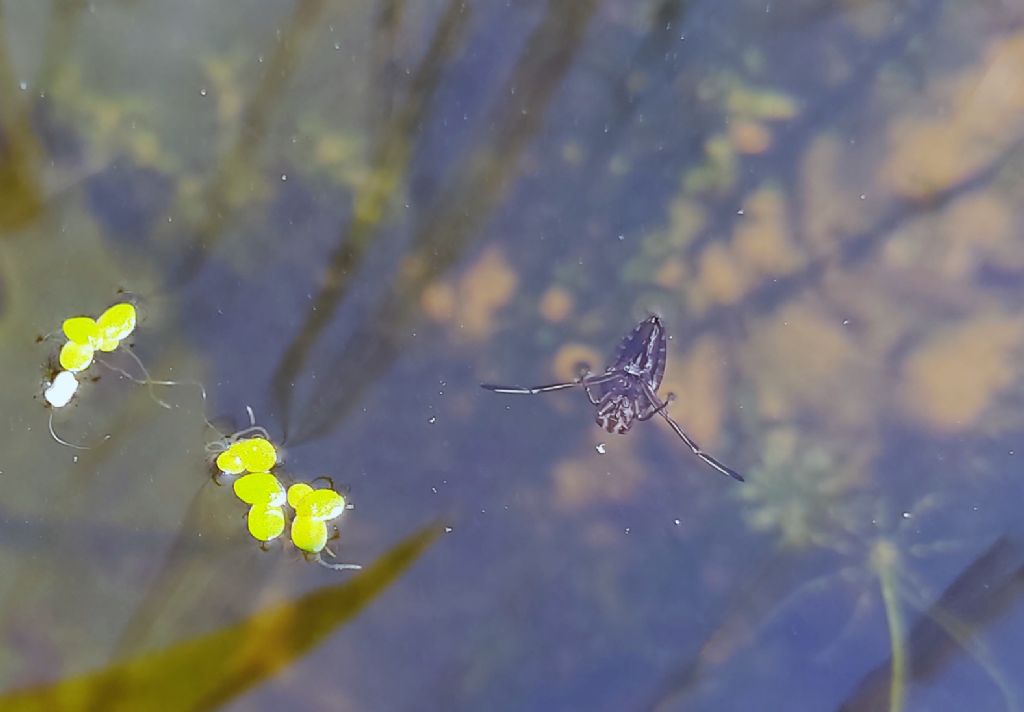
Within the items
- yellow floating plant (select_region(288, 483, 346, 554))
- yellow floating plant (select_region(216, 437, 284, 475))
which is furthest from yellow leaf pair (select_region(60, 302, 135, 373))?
yellow floating plant (select_region(288, 483, 346, 554))

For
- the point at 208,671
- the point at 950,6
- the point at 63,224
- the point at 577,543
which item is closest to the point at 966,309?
the point at 950,6

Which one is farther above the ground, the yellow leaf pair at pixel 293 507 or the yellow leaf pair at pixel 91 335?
the yellow leaf pair at pixel 91 335

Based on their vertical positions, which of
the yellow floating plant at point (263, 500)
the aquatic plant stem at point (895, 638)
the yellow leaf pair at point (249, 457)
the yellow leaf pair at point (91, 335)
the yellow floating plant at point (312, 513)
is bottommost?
the aquatic plant stem at point (895, 638)

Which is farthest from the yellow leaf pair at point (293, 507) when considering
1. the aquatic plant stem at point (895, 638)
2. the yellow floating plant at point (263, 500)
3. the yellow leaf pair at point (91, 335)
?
the aquatic plant stem at point (895, 638)

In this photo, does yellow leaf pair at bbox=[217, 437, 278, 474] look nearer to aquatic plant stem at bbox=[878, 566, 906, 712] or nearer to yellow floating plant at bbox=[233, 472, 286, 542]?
yellow floating plant at bbox=[233, 472, 286, 542]

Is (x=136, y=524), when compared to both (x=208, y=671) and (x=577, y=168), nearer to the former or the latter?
(x=208, y=671)

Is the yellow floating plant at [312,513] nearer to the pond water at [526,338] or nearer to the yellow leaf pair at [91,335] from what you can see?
the pond water at [526,338]
